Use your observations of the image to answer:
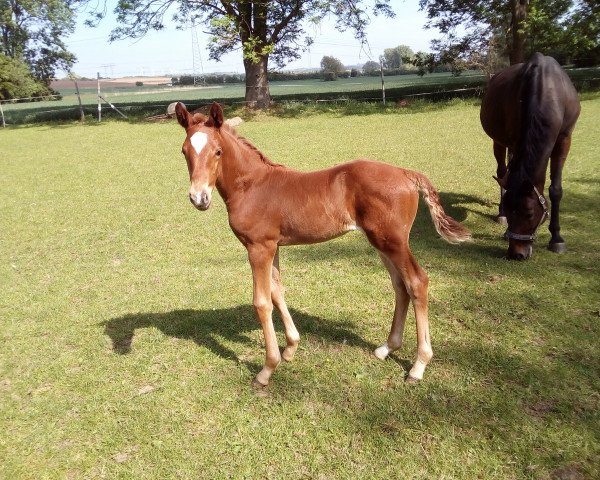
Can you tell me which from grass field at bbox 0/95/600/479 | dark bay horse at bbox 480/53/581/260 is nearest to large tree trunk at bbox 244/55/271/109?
grass field at bbox 0/95/600/479

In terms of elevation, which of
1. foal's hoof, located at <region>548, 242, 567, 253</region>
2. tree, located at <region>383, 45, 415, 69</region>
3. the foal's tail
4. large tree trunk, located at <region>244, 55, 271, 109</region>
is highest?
tree, located at <region>383, 45, 415, 69</region>

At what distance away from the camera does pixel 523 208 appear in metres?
4.54

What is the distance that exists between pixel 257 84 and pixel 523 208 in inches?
756

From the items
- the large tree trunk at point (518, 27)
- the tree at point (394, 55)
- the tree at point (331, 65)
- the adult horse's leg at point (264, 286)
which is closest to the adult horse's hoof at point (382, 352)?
the adult horse's leg at point (264, 286)

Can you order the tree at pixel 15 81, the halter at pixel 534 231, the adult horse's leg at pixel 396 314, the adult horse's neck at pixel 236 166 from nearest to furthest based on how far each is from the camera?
the adult horse's neck at pixel 236 166, the adult horse's leg at pixel 396 314, the halter at pixel 534 231, the tree at pixel 15 81

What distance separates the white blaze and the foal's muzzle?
10.3 inches

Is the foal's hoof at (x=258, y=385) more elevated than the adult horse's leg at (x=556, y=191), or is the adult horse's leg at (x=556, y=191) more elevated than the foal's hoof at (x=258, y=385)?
the adult horse's leg at (x=556, y=191)

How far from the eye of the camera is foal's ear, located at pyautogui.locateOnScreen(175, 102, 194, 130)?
9.35 feet

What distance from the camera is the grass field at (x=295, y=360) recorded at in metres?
2.68

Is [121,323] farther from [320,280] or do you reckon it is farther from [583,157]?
[583,157]

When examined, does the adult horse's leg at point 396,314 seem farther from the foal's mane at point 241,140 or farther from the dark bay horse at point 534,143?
the dark bay horse at point 534,143

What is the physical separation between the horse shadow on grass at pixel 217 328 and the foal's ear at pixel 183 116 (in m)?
1.92

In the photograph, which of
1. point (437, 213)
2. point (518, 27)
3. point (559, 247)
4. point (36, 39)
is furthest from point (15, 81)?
point (437, 213)

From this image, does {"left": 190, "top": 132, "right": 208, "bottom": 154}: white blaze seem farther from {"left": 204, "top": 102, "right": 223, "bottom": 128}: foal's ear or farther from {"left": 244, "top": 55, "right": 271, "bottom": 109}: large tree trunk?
{"left": 244, "top": 55, "right": 271, "bottom": 109}: large tree trunk
